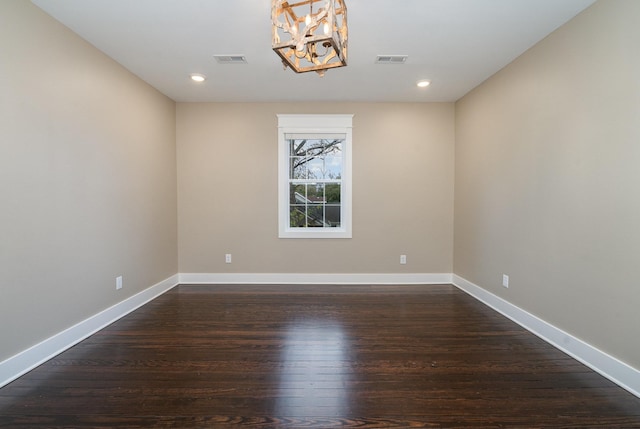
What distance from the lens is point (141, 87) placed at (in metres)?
3.18

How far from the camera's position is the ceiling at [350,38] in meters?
2.01

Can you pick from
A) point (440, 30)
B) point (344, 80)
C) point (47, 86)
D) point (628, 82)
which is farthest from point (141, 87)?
point (628, 82)

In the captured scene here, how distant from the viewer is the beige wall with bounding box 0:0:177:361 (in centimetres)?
184

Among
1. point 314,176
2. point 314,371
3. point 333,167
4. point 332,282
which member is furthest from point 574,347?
point 314,176

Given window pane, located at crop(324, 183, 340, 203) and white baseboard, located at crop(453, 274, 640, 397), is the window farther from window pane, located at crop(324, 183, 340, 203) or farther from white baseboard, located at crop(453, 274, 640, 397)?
white baseboard, located at crop(453, 274, 640, 397)

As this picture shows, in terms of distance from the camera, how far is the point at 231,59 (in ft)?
8.98

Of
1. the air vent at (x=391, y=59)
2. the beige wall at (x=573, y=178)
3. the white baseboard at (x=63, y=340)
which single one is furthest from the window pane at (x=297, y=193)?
the beige wall at (x=573, y=178)

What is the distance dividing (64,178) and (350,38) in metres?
2.62

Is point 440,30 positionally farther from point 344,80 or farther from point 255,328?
point 255,328

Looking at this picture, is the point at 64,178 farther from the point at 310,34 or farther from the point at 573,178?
the point at 573,178

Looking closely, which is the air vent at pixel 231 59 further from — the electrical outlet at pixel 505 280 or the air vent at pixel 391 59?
the electrical outlet at pixel 505 280

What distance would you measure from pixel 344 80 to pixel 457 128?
182 centimetres

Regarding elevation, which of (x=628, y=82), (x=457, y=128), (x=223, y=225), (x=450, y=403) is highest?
(x=457, y=128)

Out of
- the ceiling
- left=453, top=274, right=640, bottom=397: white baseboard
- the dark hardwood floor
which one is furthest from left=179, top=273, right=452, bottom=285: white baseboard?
the ceiling
